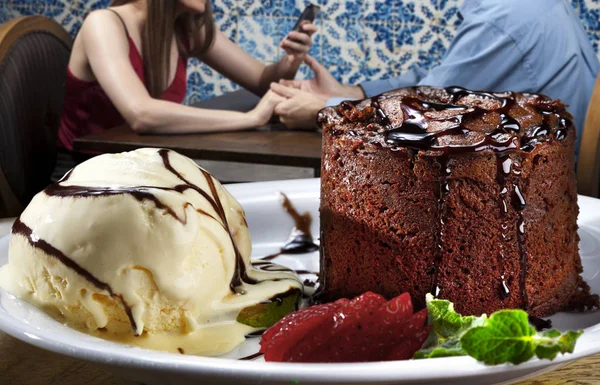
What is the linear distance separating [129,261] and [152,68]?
222 centimetres

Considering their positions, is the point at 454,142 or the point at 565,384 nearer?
the point at 565,384

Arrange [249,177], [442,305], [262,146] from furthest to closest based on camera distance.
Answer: [249,177]
[262,146]
[442,305]

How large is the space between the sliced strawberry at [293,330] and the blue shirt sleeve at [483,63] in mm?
1534

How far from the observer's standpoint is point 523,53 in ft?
7.10

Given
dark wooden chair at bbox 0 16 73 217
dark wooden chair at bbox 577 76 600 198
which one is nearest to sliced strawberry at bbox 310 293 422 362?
dark wooden chair at bbox 577 76 600 198

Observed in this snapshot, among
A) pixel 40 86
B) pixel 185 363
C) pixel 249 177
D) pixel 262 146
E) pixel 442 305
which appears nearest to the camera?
pixel 185 363

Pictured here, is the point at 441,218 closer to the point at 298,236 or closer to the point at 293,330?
the point at 293,330

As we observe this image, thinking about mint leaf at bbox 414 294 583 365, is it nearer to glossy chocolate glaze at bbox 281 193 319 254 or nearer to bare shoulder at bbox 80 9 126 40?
glossy chocolate glaze at bbox 281 193 319 254

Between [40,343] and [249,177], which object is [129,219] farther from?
[249,177]

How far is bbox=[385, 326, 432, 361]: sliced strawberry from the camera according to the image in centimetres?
85

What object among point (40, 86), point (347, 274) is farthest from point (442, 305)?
point (40, 86)

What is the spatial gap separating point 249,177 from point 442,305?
1.60m

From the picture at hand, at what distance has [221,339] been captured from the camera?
1.00 m

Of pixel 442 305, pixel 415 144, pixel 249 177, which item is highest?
pixel 415 144
